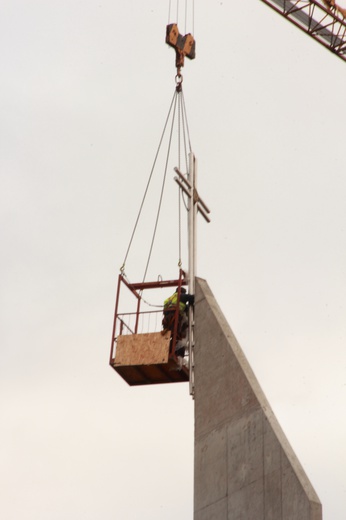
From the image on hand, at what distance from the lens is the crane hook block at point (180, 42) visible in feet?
155

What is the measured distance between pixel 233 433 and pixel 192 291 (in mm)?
5223

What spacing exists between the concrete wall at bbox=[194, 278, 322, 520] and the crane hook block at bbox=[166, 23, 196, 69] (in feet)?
42.7

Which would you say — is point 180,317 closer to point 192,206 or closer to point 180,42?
point 192,206

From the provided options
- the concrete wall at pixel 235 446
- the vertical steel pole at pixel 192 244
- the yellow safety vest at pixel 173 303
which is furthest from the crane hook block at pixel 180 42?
the concrete wall at pixel 235 446

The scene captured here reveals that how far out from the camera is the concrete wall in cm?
→ 3083

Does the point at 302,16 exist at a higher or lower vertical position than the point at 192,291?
higher

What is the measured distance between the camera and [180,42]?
156ft

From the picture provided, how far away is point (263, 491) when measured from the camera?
3147 centimetres

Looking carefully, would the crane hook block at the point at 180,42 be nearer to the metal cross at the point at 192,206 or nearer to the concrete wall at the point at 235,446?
the metal cross at the point at 192,206

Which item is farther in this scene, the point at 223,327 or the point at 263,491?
the point at 223,327

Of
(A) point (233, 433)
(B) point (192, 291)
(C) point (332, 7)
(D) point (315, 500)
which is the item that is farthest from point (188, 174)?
(C) point (332, 7)

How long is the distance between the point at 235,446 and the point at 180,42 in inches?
698

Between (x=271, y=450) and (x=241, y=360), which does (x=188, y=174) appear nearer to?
(x=241, y=360)

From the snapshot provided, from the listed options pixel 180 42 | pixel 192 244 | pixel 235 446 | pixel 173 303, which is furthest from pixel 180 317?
pixel 180 42
